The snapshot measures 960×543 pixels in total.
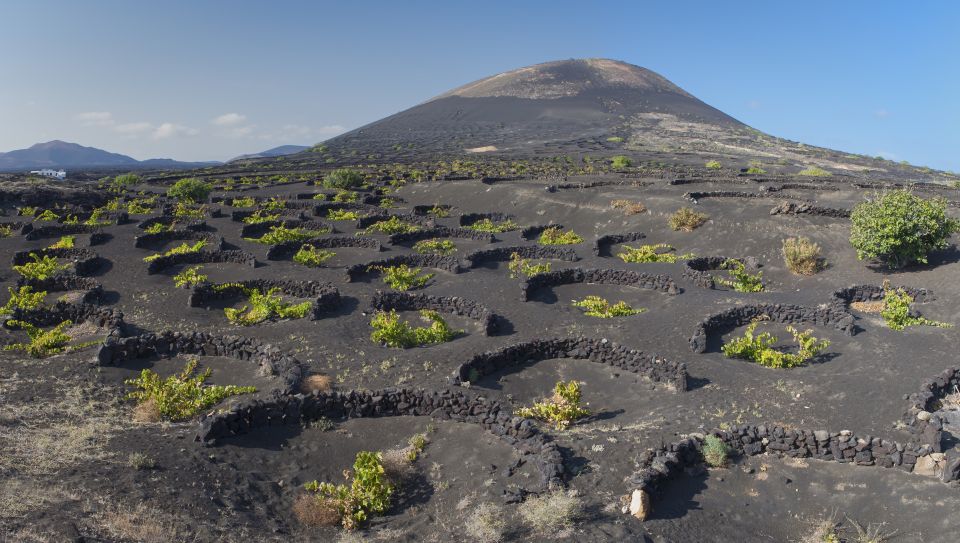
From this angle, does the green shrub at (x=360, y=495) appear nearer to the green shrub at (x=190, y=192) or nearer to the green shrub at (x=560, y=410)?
A: the green shrub at (x=560, y=410)

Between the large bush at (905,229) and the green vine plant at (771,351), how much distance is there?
27.9 ft

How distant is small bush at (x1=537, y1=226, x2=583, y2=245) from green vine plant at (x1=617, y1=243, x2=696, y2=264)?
136 inches

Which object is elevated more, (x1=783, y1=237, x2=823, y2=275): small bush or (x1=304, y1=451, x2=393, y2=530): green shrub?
(x1=783, y1=237, x2=823, y2=275): small bush

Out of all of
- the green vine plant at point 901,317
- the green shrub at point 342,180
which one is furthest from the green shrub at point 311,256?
the green shrub at point 342,180

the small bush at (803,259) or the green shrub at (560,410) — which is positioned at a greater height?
the small bush at (803,259)

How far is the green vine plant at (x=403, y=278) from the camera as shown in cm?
2300

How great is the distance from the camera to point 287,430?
12383 mm

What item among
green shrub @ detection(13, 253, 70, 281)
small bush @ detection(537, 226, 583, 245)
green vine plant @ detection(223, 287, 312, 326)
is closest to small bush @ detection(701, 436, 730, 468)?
green vine plant @ detection(223, 287, 312, 326)

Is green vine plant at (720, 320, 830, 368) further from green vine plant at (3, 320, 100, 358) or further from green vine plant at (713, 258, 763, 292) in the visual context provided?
green vine plant at (3, 320, 100, 358)

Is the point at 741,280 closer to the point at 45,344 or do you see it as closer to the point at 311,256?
the point at 311,256

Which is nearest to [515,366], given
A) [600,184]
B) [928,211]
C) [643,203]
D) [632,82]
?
[928,211]

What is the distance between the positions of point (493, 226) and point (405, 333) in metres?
21.1

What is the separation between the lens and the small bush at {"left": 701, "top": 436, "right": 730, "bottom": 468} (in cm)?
1046

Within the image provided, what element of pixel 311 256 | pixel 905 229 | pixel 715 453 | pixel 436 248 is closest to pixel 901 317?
pixel 905 229
